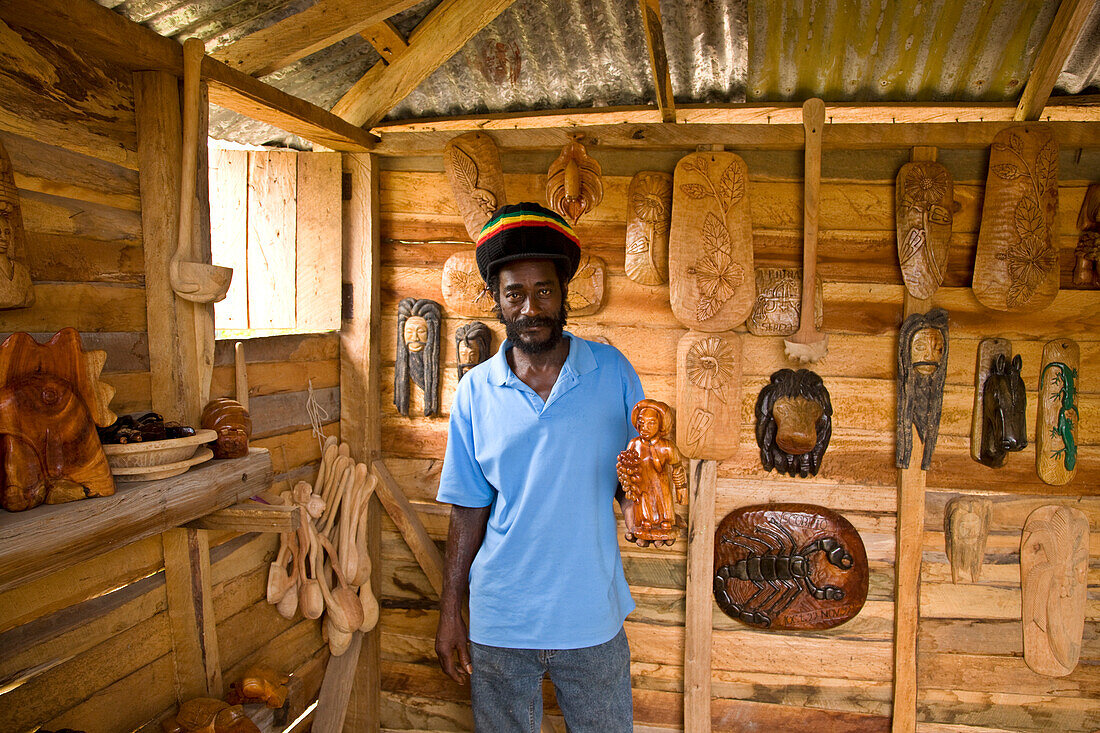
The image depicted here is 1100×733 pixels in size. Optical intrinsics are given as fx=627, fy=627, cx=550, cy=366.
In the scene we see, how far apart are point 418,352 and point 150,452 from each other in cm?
167

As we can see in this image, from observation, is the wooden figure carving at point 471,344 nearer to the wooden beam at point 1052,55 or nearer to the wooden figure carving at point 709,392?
the wooden figure carving at point 709,392

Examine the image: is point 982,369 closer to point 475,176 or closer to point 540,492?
point 540,492

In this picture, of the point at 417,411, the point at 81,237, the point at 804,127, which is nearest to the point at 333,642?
the point at 417,411

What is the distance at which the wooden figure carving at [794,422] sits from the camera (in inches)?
115

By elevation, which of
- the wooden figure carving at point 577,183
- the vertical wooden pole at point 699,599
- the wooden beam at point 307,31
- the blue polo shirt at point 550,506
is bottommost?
the vertical wooden pole at point 699,599

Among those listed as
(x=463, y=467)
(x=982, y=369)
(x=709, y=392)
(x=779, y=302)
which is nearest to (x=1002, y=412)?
(x=982, y=369)

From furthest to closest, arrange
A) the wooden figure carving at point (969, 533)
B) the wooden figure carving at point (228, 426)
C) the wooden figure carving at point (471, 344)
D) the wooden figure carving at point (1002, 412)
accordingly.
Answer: the wooden figure carving at point (471, 344), the wooden figure carving at point (969, 533), the wooden figure carving at point (1002, 412), the wooden figure carving at point (228, 426)

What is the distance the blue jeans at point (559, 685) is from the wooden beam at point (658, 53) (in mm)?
2234

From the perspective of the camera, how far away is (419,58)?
9.39 feet

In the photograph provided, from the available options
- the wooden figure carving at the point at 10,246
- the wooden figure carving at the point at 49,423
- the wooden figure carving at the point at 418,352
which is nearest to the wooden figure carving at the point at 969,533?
the wooden figure carving at the point at 418,352

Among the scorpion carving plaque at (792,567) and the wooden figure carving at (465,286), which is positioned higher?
the wooden figure carving at (465,286)

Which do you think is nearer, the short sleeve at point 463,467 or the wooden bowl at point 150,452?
the wooden bowl at point 150,452

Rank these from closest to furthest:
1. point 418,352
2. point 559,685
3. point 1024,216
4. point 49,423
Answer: point 49,423 < point 559,685 < point 1024,216 < point 418,352

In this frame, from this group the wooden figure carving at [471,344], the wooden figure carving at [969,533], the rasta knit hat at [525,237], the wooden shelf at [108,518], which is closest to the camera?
the wooden shelf at [108,518]
